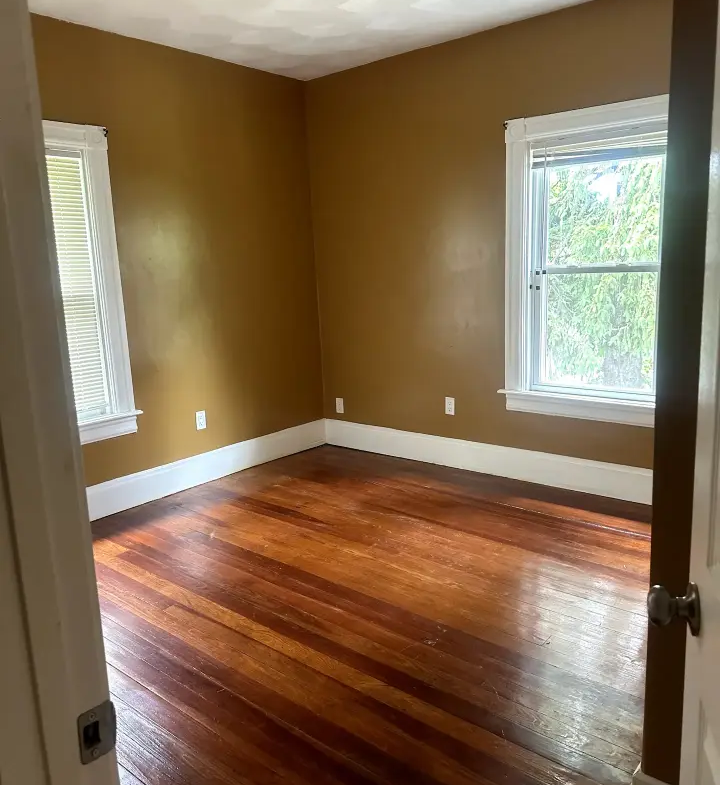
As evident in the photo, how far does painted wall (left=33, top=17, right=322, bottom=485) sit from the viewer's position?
12.1 ft

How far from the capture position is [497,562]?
122 inches

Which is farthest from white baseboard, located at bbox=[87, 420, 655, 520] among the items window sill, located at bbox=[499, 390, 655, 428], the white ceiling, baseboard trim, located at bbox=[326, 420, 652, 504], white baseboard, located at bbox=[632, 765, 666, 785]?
the white ceiling

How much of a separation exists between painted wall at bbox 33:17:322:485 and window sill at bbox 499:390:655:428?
65.1 inches

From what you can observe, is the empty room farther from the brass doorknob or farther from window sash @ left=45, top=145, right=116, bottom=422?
the brass doorknob

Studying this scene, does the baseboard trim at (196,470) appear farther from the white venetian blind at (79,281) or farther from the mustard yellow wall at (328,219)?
the white venetian blind at (79,281)

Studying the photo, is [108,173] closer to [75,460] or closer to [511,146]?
[511,146]

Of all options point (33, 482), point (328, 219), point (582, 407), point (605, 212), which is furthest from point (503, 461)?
point (33, 482)

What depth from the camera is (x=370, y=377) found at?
480 cm

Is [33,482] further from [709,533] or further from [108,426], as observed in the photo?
[108,426]

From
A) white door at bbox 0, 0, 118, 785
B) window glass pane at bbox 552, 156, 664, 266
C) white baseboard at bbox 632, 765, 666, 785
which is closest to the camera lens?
white door at bbox 0, 0, 118, 785

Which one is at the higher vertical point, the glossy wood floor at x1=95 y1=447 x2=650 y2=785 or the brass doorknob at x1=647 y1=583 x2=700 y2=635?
the brass doorknob at x1=647 y1=583 x2=700 y2=635

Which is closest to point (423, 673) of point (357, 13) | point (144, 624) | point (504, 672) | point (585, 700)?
point (504, 672)

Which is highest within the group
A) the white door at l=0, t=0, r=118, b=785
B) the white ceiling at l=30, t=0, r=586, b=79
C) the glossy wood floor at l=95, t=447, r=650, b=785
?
the white ceiling at l=30, t=0, r=586, b=79

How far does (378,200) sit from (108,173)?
1.71m
